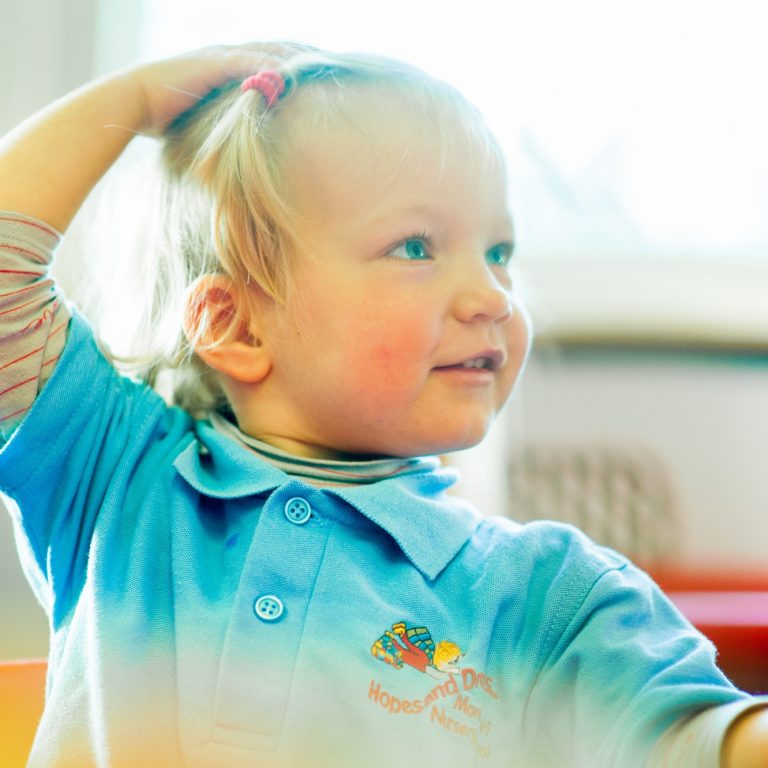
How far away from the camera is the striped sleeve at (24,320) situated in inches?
24.2

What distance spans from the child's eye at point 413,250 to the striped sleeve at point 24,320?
8.6 inches

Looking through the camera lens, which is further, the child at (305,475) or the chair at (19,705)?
the chair at (19,705)

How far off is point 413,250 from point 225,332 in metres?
0.15

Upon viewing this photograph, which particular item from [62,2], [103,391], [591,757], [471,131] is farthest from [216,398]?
[62,2]

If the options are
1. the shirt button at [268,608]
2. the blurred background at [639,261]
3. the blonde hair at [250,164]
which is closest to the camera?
the shirt button at [268,608]

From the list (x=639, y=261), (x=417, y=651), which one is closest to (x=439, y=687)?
(x=417, y=651)

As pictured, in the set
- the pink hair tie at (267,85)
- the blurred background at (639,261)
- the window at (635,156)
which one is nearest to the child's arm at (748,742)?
the pink hair tie at (267,85)

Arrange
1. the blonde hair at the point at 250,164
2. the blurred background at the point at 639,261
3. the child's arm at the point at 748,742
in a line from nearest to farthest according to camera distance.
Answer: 1. the child's arm at the point at 748,742
2. the blonde hair at the point at 250,164
3. the blurred background at the point at 639,261

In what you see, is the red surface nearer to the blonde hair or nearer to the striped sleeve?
the blonde hair

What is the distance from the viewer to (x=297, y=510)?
0.62 metres

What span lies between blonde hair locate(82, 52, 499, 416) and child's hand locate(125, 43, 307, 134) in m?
0.01

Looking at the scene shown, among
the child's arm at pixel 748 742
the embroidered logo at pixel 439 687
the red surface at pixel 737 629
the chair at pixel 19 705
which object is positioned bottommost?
the chair at pixel 19 705

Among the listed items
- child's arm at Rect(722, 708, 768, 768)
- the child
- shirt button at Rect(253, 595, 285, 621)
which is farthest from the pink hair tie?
child's arm at Rect(722, 708, 768, 768)

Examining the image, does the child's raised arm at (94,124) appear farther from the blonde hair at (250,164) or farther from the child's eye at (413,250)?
the child's eye at (413,250)
